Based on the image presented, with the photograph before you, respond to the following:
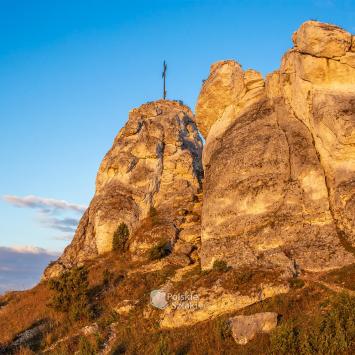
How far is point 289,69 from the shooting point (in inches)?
1284

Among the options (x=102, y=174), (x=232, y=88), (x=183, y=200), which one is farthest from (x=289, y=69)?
(x=102, y=174)

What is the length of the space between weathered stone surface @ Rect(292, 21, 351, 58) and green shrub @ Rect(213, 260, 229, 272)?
13.5m

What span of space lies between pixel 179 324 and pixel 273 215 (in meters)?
8.62

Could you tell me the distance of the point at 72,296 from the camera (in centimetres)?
2877

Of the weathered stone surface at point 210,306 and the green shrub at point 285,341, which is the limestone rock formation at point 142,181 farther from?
the green shrub at point 285,341

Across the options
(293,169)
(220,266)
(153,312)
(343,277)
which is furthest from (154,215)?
(343,277)

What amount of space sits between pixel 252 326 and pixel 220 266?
711 cm

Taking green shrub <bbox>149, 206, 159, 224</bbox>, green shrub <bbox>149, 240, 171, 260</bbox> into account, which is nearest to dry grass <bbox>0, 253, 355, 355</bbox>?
green shrub <bbox>149, 240, 171, 260</bbox>

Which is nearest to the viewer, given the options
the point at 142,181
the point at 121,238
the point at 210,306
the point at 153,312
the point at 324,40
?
the point at 210,306

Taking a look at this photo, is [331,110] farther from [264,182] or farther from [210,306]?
[210,306]

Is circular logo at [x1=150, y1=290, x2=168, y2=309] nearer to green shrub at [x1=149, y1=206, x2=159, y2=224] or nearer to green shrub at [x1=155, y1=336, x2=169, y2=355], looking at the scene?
green shrub at [x1=155, y1=336, x2=169, y2=355]

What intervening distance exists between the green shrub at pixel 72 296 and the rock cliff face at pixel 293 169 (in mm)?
7046

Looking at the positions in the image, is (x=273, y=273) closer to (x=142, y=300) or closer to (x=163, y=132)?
(x=142, y=300)

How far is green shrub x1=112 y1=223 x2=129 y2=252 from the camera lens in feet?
123
